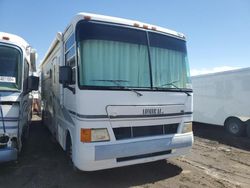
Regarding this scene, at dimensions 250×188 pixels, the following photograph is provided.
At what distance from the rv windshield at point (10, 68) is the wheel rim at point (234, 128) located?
892 cm

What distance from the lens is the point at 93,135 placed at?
171 inches

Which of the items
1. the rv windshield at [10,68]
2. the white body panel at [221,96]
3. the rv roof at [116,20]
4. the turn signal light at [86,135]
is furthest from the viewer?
the white body panel at [221,96]

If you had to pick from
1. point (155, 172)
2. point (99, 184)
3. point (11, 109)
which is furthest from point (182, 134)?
point (11, 109)

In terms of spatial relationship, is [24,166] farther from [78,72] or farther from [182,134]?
[182,134]

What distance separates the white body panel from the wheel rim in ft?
1.19

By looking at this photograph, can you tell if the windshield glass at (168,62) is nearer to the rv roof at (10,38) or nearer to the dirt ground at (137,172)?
the dirt ground at (137,172)

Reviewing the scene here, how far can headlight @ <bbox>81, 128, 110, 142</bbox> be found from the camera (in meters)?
4.32

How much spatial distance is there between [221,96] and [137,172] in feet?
24.0

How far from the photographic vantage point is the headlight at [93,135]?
432 cm

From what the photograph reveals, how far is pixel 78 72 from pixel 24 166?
10.0 ft

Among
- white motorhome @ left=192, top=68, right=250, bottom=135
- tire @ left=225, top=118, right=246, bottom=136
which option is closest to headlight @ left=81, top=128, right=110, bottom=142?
white motorhome @ left=192, top=68, right=250, bottom=135

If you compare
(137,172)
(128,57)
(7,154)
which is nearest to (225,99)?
(137,172)

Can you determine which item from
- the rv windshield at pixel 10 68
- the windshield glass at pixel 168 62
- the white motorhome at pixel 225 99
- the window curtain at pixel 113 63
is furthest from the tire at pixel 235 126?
the rv windshield at pixel 10 68

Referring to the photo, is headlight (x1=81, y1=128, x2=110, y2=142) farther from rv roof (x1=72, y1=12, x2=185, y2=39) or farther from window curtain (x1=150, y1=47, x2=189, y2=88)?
rv roof (x1=72, y1=12, x2=185, y2=39)
